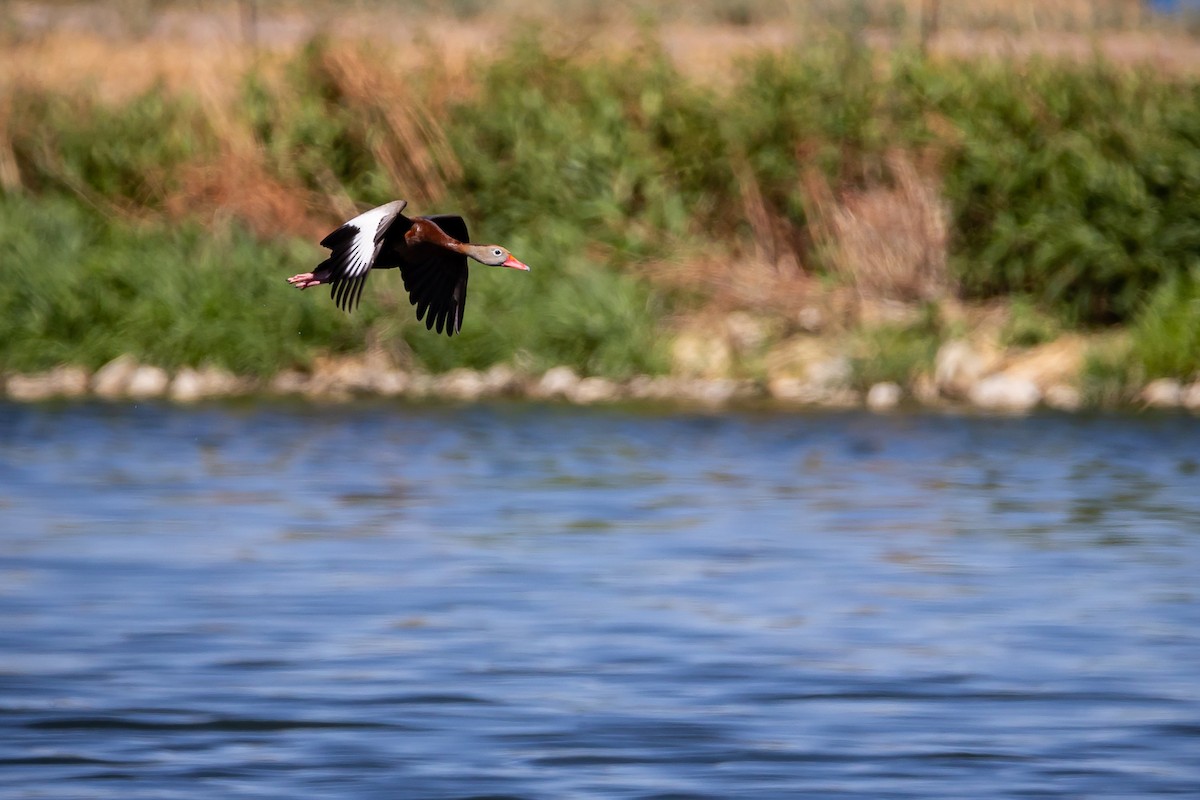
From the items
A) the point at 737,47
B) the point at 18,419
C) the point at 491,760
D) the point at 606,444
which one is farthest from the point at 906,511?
the point at 737,47

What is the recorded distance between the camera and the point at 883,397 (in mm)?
19328

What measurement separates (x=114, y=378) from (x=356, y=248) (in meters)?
12.2

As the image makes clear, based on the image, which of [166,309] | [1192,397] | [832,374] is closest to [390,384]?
[166,309]

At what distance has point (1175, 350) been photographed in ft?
62.0

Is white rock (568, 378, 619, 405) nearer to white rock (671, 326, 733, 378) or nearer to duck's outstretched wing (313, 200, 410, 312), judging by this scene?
white rock (671, 326, 733, 378)

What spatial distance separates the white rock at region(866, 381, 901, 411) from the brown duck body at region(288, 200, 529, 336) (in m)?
9.95

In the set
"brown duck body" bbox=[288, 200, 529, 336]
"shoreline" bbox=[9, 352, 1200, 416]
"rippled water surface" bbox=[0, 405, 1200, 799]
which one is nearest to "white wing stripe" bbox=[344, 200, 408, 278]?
"brown duck body" bbox=[288, 200, 529, 336]

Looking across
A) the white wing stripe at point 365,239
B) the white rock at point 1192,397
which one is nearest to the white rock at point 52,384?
the white rock at point 1192,397

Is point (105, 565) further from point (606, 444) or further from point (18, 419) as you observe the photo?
point (18, 419)

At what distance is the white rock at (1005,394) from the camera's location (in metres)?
19.2

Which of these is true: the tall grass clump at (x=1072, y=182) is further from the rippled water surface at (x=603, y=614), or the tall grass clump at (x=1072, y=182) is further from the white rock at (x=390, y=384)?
the white rock at (x=390, y=384)

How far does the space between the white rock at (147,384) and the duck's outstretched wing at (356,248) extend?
11752mm

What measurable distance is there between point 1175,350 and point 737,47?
660 inches

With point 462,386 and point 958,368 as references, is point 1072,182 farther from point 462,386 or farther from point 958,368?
point 462,386
